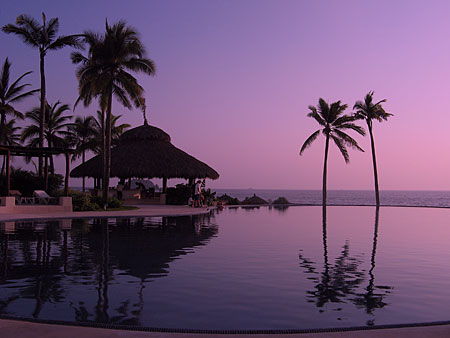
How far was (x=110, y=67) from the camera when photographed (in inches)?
1025

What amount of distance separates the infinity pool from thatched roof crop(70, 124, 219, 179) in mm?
17745

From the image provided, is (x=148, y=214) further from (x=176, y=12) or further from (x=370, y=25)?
(x=370, y=25)

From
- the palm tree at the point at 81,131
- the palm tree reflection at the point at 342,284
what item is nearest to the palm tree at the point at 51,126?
the palm tree at the point at 81,131

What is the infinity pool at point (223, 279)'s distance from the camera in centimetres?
583

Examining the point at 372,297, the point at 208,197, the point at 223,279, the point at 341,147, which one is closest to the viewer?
the point at 372,297

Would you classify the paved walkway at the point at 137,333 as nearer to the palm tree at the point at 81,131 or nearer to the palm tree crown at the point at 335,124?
the palm tree crown at the point at 335,124

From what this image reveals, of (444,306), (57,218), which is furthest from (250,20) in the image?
(444,306)

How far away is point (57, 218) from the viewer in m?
19.0

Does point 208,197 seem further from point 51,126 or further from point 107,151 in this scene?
point 51,126

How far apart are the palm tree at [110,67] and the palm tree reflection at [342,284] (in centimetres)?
1793

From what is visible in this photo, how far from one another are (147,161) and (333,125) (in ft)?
49.5

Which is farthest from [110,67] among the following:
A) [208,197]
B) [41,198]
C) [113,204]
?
[208,197]

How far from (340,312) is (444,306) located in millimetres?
1737

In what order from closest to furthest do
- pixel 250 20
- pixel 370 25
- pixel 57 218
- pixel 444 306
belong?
1. pixel 444 306
2. pixel 57 218
3. pixel 370 25
4. pixel 250 20
